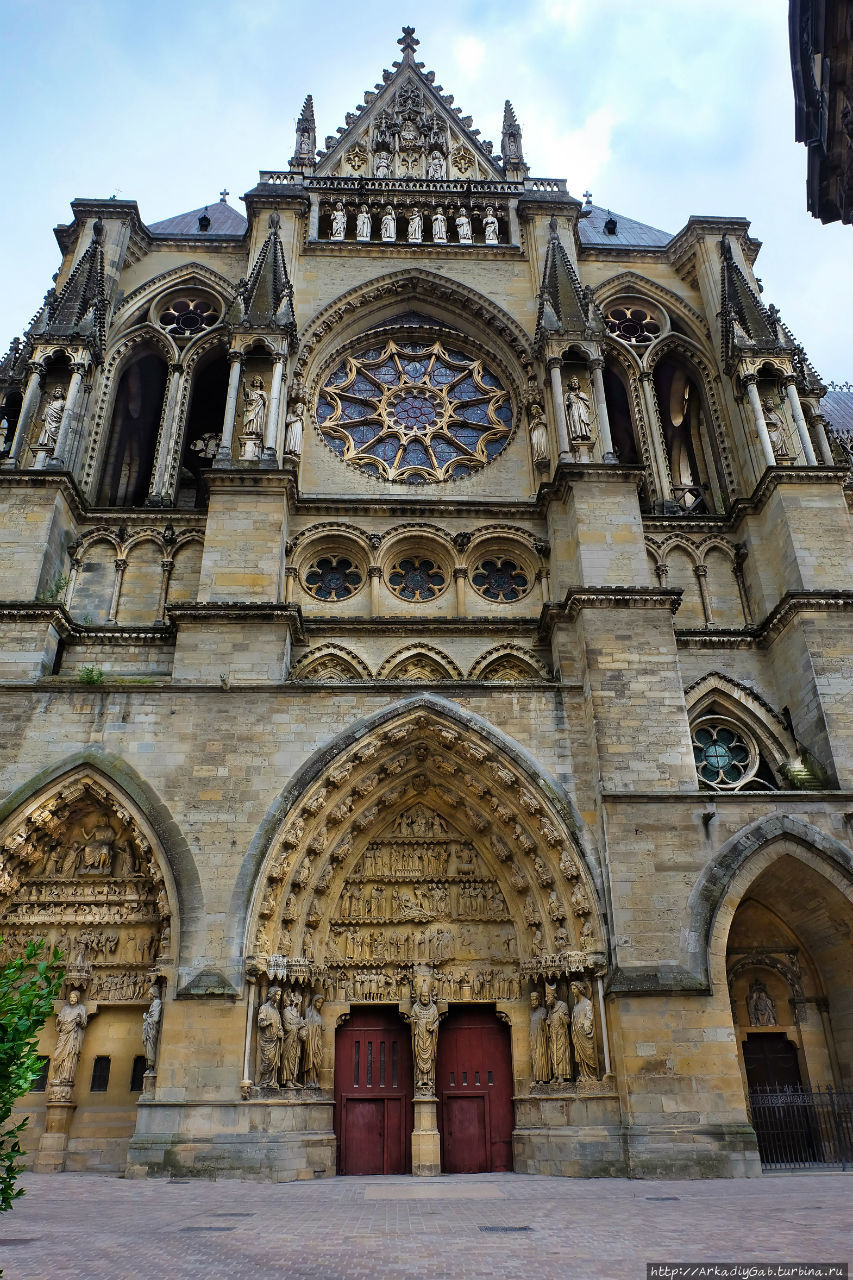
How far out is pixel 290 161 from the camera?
861 inches

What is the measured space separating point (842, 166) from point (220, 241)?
606 inches

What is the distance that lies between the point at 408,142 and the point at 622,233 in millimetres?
6130

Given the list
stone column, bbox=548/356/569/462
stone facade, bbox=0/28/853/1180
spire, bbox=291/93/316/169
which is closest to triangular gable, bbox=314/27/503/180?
spire, bbox=291/93/316/169

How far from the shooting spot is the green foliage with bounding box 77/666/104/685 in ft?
41.5

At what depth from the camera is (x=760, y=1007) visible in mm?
12727

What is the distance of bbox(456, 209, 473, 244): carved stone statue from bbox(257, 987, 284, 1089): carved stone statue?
54.0 ft

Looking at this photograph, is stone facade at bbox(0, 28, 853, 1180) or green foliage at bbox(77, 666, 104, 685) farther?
green foliage at bbox(77, 666, 104, 685)

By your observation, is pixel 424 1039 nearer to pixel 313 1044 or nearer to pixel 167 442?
pixel 313 1044

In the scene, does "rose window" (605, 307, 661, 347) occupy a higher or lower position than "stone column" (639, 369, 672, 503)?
higher

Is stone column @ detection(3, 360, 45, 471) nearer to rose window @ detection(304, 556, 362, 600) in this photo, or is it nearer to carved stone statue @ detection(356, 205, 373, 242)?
rose window @ detection(304, 556, 362, 600)

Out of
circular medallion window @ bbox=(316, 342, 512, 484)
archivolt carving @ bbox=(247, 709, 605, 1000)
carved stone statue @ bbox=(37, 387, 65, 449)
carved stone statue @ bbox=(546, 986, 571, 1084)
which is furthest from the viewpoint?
circular medallion window @ bbox=(316, 342, 512, 484)

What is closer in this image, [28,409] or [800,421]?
[28,409]

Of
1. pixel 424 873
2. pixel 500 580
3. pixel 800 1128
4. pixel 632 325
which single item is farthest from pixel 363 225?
pixel 800 1128

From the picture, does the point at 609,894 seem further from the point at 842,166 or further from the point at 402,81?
the point at 402,81
